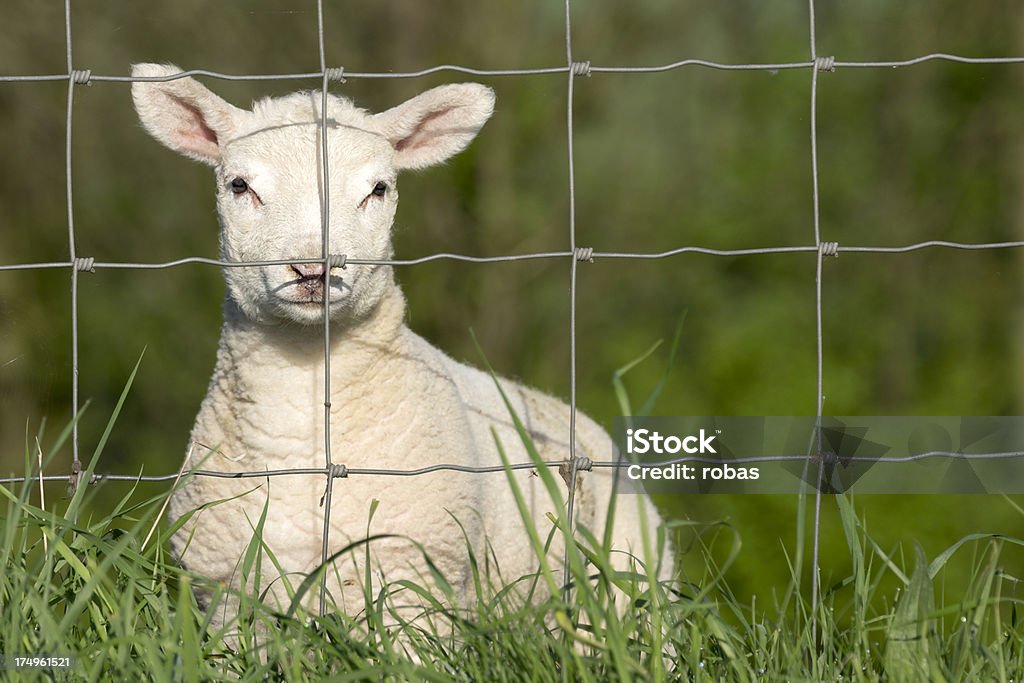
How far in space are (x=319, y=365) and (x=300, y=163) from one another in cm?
59

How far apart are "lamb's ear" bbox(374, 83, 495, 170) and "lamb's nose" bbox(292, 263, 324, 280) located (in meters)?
0.70

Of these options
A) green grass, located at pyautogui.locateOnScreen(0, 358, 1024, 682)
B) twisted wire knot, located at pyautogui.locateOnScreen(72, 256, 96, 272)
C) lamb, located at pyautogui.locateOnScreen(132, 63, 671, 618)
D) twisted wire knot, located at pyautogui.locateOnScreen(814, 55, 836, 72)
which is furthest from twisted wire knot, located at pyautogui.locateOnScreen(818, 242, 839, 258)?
twisted wire knot, located at pyautogui.locateOnScreen(72, 256, 96, 272)

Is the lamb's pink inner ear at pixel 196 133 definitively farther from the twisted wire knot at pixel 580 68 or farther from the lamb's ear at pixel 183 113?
the twisted wire knot at pixel 580 68

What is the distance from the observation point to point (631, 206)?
31.3 ft

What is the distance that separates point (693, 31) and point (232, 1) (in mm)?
3619

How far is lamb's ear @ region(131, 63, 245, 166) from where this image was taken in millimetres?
3352

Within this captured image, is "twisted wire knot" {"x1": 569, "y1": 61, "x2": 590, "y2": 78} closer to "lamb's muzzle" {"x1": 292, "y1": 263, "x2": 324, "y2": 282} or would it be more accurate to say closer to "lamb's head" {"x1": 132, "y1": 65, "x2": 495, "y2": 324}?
"lamb's head" {"x1": 132, "y1": 65, "x2": 495, "y2": 324}

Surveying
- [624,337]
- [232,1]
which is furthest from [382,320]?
[624,337]

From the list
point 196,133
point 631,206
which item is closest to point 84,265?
point 196,133

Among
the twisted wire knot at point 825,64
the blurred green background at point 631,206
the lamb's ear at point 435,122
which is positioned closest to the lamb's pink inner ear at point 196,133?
the lamb's ear at point 435,122

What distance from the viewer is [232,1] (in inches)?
332

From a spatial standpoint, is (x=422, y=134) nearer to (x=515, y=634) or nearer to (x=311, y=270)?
(x=311, y=270)

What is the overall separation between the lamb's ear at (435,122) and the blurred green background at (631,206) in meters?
4.40

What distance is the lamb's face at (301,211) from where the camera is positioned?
3.15 m
